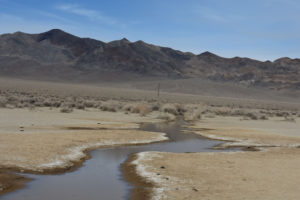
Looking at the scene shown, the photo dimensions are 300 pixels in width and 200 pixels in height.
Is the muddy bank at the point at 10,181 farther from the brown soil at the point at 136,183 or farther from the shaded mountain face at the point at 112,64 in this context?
the shaded mountain face at the point at 112,64

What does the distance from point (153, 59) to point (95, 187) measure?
167136mm

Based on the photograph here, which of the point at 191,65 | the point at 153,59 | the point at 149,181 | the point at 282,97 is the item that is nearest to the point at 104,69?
the point at 153,59

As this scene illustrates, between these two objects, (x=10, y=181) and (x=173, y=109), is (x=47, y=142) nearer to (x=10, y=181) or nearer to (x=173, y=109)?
(x=10, y=181)

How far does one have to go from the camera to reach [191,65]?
191 m

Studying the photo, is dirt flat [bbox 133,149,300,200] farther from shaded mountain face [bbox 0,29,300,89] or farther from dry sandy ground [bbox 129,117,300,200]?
shaded mountain face [bbox 0,29,300,89]

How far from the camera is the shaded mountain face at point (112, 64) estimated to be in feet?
506

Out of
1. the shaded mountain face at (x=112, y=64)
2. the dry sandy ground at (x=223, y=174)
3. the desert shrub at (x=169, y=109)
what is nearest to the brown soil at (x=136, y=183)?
the dry sandy ground at (x=223, y=174)

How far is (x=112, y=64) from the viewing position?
6491 inches

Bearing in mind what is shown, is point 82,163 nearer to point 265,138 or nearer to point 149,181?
point 149,181

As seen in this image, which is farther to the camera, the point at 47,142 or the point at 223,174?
the point at 47,142

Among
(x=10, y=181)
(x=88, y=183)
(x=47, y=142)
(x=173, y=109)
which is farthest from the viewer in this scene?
(x=173, y=109)

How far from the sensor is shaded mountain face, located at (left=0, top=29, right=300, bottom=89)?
154250mm

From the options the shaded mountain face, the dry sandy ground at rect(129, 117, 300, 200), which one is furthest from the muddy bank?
the shaded mountain face

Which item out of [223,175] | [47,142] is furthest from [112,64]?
[223,175]
